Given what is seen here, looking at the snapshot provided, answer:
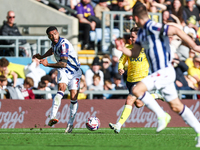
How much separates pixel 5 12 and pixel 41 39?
1963mm

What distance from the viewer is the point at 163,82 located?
6574 mm

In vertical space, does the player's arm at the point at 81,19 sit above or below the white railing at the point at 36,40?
above

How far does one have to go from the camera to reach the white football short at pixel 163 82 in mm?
6551

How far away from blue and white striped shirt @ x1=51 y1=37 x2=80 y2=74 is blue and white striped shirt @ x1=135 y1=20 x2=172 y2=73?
2.49m

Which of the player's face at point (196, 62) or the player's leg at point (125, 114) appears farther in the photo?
the player's face at point (196, 62)

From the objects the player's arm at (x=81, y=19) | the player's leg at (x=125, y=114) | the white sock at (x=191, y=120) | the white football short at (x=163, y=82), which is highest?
the player's arm at (x=81, y=19)

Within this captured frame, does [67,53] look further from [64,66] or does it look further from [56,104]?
[56,104]

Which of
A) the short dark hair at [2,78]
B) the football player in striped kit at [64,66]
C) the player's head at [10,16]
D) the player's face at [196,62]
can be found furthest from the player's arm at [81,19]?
the football player in striped kit at [64,66]

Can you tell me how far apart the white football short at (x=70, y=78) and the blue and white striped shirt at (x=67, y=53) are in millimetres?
78

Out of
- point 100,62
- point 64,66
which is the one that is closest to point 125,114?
point 64,66

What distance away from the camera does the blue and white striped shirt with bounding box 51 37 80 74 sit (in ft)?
29.1

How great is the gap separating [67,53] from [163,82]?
2.83 meters

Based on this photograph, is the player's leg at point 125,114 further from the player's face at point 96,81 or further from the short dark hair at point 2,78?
the short dark hair at point 2,78

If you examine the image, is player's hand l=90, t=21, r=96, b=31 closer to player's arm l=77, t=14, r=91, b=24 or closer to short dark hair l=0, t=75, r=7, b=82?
player's arm l=77, t=14, r=91, b=24
